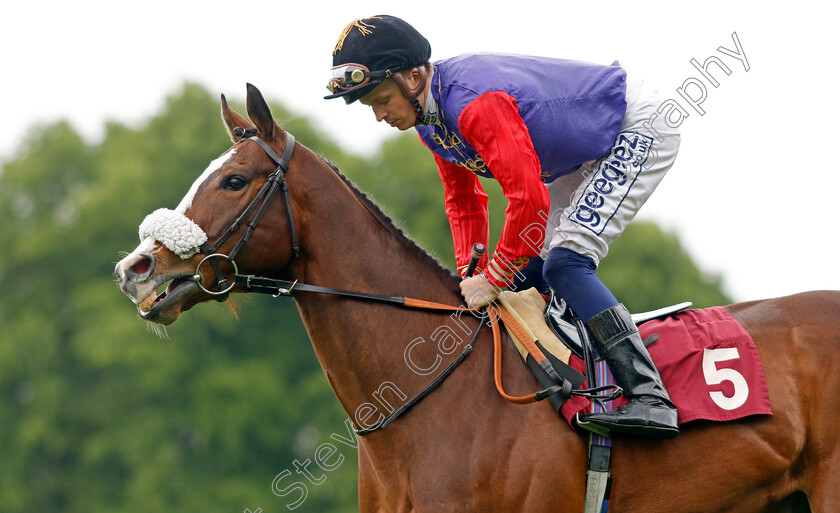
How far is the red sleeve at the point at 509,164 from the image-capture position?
422cm

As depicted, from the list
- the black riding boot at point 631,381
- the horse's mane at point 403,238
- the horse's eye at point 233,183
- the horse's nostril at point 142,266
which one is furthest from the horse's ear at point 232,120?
the black riding boot at point 631,381

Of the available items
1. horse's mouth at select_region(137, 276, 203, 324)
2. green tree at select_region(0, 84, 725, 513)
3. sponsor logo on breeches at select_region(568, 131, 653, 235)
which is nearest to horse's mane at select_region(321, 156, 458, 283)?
sponsor logo on breeches at select_region(568, 131, 653, 235)

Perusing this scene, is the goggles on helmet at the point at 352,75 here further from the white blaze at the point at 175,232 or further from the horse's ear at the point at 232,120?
the white blaze at the point at 175,232

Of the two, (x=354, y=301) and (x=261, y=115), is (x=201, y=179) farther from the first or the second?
(x=354, y=301)

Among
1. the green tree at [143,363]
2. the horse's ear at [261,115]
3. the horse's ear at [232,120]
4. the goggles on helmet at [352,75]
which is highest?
the goggles on helmet at [352,75]

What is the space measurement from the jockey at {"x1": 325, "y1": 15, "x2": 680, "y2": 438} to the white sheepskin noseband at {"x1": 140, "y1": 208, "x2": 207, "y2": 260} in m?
1.04

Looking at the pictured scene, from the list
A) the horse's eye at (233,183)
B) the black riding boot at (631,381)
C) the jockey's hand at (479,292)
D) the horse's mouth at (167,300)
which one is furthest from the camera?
the jockey's hand at (479,292)

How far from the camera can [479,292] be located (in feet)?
14.8

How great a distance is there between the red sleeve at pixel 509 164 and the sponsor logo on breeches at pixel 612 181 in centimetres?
33

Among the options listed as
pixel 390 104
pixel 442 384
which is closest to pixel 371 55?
pixel 390 104

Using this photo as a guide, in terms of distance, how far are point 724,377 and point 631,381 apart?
0.49 m

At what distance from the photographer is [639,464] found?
423 cm

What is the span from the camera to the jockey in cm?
423

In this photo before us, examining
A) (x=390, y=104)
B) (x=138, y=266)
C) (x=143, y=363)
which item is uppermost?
(x=390, y=104)
